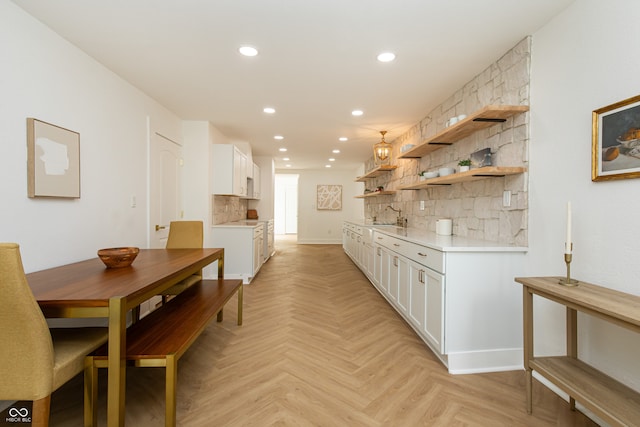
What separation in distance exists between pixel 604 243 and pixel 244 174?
4.93m

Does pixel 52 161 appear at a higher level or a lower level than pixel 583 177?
higher

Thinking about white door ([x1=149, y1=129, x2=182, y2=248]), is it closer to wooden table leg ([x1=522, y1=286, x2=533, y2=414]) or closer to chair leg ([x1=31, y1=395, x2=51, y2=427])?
chair leg ([x1=31, y1=395, x2=51, y2=427])

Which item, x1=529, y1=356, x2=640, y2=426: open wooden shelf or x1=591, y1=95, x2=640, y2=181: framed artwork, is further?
x1=591, y1=95, x2=640, y2=181: framed artwork

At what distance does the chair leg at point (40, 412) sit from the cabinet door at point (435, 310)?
7.46 feet

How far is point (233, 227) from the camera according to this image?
4754mm

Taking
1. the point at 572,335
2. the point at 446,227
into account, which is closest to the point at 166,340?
the point at 572,335

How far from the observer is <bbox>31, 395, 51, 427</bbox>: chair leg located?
130cm

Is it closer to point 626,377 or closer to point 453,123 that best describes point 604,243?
point 626,377

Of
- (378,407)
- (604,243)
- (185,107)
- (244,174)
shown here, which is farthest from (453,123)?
(244,174)

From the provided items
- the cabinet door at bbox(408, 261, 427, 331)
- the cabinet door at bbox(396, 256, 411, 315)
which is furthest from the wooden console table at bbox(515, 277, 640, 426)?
the cabinet door at bbox(396, 256, 411, 315)

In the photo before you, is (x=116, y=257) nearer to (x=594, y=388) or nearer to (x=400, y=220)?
(x=594, y=388)

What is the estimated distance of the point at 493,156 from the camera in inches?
103

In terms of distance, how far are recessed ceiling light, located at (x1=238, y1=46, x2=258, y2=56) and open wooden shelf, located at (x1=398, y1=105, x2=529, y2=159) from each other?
5.90ft

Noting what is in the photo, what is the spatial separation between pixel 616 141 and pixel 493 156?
1.02m
